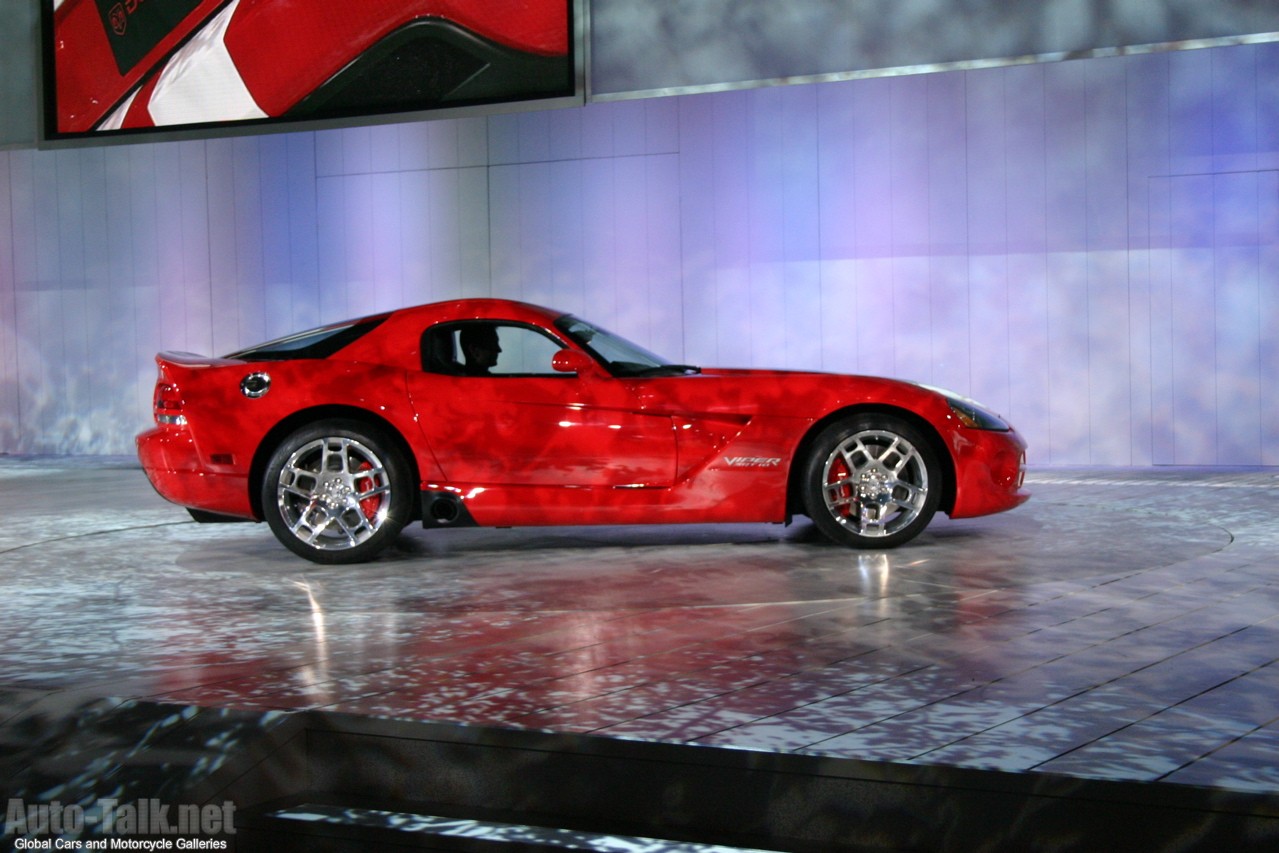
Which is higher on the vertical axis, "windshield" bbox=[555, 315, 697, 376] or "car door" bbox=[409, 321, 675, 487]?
"windshield" bbox=[555, 315, 697, 376]

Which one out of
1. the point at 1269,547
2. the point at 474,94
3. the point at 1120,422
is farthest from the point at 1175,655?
the point at 474,94

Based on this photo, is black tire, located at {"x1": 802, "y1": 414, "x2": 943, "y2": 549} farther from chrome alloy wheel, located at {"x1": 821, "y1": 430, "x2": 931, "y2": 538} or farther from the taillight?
the taillight

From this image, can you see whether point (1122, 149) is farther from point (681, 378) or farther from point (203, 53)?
point (203, 53)

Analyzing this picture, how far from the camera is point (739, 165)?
11289 mm

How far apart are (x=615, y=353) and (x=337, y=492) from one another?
1375 millimetres

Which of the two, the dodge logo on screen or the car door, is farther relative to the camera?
the dodge logo on screen

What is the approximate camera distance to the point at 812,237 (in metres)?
11.1

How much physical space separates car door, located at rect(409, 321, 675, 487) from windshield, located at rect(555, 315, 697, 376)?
0.16 m

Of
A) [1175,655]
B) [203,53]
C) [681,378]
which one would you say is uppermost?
[203,53]

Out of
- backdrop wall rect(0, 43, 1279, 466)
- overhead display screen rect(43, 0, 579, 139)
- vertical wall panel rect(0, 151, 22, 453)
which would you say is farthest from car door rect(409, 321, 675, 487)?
vertical wall panel rect(0, 151, 22, 453)

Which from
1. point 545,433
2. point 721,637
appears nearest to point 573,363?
point 545,433

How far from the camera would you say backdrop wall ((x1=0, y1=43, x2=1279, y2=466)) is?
10172 millimetres

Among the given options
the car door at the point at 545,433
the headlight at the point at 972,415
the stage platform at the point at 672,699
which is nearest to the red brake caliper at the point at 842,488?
the stage platform at the point at 672,699

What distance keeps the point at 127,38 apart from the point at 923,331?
6920mm
